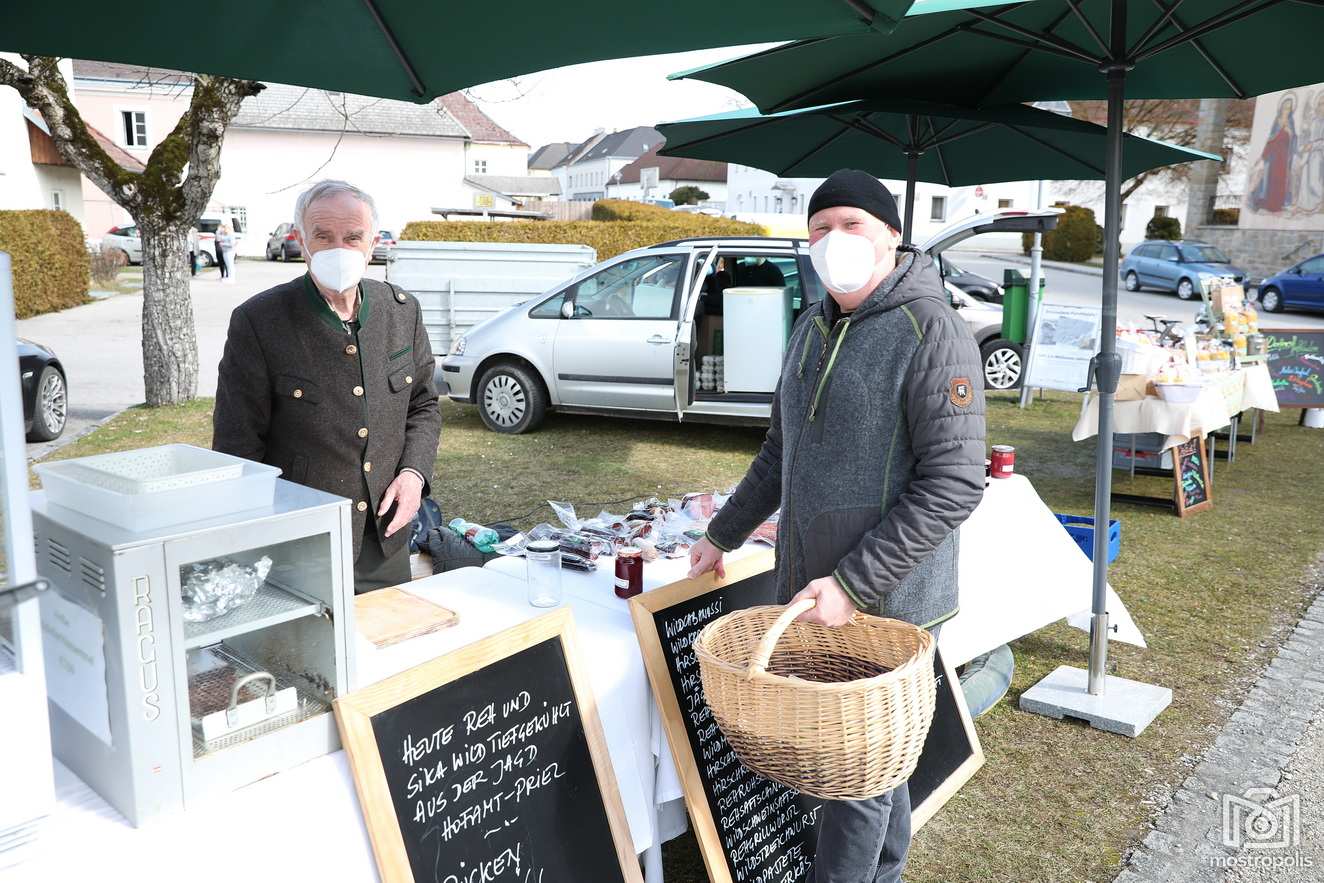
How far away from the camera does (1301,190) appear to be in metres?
28.3

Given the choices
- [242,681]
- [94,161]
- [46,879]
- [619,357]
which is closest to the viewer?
[46,879]

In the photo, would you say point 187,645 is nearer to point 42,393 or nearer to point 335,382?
point 335,382

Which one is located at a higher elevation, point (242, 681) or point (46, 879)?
point (242, 681)

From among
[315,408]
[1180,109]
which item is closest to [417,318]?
[315,408]

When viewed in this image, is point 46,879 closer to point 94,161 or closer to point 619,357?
point 619,357

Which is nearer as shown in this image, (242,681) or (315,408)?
(242,681)

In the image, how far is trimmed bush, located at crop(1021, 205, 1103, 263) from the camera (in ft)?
123

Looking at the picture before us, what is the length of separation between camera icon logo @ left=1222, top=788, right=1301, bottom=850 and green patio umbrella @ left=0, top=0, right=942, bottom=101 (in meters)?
2.79

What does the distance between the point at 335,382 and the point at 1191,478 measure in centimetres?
646

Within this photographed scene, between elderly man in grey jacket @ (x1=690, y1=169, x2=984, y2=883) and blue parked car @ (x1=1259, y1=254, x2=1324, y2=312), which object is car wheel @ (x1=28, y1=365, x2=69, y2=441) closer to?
elderly man in grey jacket @ (x1=690, y1=169, x2=984, y2=883)

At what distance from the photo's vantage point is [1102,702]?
13.4 feet

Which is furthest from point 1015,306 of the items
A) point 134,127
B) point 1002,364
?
point 134,127

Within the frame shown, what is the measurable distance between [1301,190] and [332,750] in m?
33.2

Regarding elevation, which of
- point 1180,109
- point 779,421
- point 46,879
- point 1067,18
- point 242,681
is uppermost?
point 1180,109
